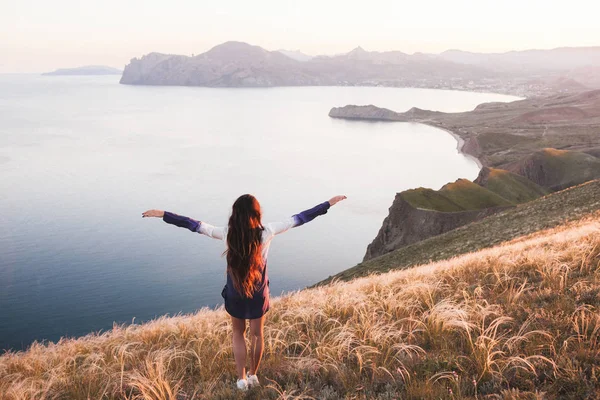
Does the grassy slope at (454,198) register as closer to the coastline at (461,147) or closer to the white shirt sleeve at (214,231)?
the white shirt sleeve at (214,231)

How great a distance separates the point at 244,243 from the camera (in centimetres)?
521

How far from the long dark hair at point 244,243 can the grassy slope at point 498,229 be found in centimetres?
2462

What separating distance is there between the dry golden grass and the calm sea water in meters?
37.9

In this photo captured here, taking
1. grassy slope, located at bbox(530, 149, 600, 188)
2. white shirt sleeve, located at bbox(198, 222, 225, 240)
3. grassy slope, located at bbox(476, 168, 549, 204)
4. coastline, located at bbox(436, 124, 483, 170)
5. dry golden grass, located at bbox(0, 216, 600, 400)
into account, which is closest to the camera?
dry golden grass, located at bbox(0, 216, 600, 400)

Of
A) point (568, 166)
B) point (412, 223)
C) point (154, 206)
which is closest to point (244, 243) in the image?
point (412, 223)

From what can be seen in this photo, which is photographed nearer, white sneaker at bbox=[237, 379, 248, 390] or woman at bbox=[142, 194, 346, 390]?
woman at bbox=[142, 194, 346, 390]

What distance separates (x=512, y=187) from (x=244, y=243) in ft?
244

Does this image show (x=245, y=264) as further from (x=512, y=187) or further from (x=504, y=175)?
(x=504, y=175)

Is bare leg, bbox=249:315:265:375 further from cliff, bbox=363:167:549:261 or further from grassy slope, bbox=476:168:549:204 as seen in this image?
grassy slope, bbox=476:168:549:204

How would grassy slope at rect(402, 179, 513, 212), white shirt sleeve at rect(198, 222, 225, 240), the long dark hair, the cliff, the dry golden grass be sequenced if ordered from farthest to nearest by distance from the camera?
grassy slope at rect(402, 179, 513, 212) → the cliff → white shirt sleeve at rect(198, 222, 225, 240) → the long dark hair → the dry golden grass

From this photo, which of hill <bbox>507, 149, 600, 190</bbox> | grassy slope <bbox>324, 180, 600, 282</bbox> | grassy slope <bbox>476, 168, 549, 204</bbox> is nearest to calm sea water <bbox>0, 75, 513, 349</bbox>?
grassy slope <bbox>324, 180, 600, 282</bbox>

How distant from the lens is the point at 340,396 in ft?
17.0

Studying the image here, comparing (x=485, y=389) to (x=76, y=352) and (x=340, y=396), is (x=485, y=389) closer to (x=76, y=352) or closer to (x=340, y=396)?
(x=340, y=396)

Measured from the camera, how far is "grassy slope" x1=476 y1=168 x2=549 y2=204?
68.8 meters
